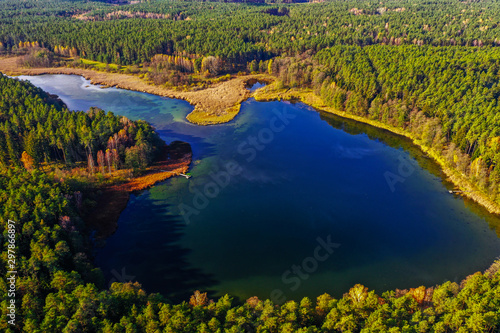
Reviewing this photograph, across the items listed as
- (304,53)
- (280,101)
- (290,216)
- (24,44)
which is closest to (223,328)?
(290,216)

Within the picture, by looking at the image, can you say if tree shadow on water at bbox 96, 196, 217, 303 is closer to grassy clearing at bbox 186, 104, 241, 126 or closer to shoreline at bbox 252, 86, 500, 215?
grassy clearing at bbox 186, 104, 241, 126

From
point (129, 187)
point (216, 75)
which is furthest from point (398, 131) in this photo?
point (216, 75)

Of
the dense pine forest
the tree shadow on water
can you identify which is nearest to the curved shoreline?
the dense pine forest

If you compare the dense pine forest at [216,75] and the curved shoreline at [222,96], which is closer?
the dense pine forest at [216,75]

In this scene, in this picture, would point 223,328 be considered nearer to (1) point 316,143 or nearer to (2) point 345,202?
(2) point 345,202

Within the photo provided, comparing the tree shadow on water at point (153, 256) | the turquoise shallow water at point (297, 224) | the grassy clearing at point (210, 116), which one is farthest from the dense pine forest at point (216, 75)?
the grassy clearing at point (210, 116)

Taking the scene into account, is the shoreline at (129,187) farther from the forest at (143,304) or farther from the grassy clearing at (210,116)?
the grassy clearing at (210,116)
